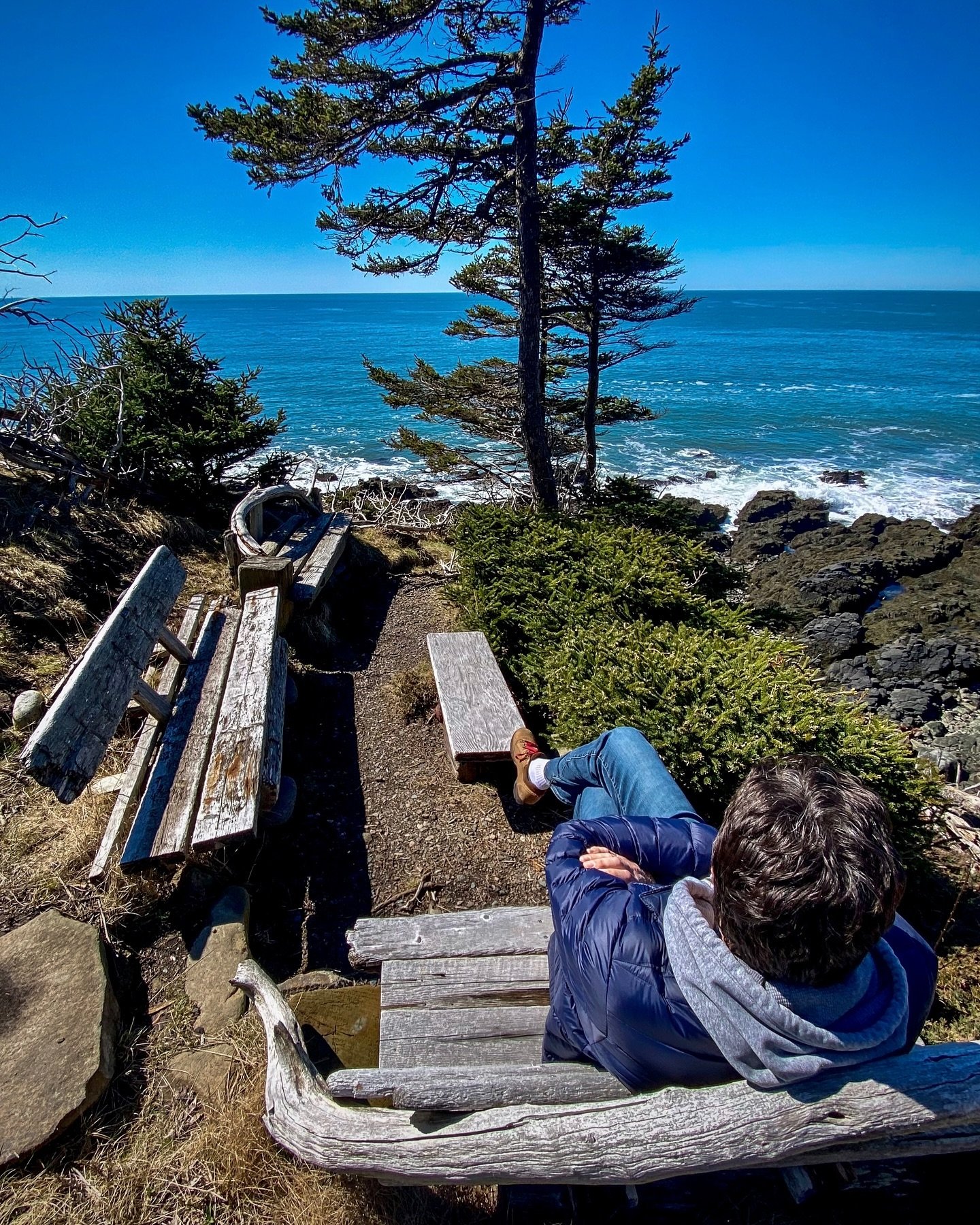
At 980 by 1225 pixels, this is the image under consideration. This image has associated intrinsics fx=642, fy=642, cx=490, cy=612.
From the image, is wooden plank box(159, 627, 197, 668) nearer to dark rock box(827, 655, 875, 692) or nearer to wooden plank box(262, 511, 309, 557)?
wooden plank box(262, 511, 309, 557)

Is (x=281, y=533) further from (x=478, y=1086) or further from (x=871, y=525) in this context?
(x=871, y=525)

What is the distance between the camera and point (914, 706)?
30.7 feet

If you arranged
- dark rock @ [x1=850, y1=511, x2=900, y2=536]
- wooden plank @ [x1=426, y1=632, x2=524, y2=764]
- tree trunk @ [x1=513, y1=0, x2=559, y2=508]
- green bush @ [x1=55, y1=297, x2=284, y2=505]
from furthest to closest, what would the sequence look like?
dark rock @ [x1=850, y1=511, x2=900, y2=536]
green bush @ [x1=55, y1=297, x2=284, y2=505]
tree trunk @ [x1=513, y1=0, x2=559, y2=508]
wooden plank @ [x1=426, y1=632, x2=524, y2=764]

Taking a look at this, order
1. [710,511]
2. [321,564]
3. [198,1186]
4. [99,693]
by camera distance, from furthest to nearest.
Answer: [710,511] < [321,564] < [99,693] < [198,1186]

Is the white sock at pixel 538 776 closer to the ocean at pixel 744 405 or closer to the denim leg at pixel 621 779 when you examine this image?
the denim leg at pixel 621 779

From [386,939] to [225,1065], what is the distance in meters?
0.73

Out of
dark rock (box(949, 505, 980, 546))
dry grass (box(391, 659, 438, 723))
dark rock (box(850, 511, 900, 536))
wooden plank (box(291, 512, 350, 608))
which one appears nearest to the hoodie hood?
dry grass (box(391, 659, 438, 723))

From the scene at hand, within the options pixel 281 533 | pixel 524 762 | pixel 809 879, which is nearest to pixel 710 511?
pixel 281 533

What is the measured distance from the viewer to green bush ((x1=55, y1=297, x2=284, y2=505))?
7598mm

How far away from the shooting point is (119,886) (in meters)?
3.04

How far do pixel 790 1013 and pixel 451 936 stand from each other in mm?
1466

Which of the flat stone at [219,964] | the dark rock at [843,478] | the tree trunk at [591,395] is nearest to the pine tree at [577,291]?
the tree trunk at [591,395]

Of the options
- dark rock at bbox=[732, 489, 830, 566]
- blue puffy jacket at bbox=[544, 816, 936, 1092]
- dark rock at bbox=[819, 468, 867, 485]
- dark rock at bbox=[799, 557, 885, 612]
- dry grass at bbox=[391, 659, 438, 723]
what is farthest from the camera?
dark rock at bbox=[819, 468, 867, 485]

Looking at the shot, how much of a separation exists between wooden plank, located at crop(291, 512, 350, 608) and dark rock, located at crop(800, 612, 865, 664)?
8.32 metres
